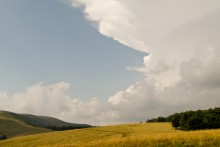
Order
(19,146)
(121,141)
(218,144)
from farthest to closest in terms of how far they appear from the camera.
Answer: (19,146) → (121,141) → (218,144)

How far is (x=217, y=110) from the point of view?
82250mm

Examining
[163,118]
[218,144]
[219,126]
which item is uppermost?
[163,118]

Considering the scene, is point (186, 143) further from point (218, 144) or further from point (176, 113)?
point (176, 113)

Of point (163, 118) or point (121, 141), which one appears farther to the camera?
point (163, 118)

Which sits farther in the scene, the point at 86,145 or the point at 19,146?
the point at 19,146

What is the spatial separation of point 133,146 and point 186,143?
5990mm

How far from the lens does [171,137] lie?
44438 mm

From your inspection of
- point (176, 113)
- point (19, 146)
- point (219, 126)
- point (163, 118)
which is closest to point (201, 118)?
point (219, 126)

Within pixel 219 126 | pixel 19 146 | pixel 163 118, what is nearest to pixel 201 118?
pixel 219 126

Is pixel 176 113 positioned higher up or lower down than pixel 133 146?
higher up

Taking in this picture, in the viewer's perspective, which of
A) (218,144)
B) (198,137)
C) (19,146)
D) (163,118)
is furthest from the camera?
(163,118)

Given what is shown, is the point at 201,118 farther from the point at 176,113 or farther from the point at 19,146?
the point at 19,146

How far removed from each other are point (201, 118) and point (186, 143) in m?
41.4

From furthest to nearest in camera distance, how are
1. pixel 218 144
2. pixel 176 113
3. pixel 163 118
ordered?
pixel 163 118 < pixel 176 113 < pixel 218 144
